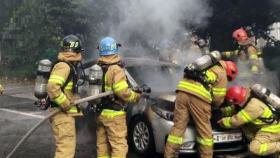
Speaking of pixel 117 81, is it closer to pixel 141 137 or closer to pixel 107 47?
pixel 107 47

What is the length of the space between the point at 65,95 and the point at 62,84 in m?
0.19

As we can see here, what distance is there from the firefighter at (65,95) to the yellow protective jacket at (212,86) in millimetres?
1487

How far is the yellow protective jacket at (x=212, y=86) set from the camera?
6.72m

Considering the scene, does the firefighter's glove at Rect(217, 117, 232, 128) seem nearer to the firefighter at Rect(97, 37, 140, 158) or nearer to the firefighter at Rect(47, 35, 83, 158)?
the firefighter at Rect(97, 37, 140, 158)

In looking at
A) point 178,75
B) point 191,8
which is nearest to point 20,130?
point 178,75

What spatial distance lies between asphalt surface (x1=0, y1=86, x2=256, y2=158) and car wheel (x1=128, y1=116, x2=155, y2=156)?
159 mm

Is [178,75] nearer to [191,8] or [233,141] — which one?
[233,141]

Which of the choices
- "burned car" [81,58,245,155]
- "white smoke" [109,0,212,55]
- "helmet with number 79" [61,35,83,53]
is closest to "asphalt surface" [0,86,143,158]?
"burned car" [81,58,245,155]

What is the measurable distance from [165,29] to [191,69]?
14.8ft

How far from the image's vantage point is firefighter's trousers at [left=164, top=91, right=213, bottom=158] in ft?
22.0

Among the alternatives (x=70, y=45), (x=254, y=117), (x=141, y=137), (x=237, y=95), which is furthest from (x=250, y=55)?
(x=70, y=45)

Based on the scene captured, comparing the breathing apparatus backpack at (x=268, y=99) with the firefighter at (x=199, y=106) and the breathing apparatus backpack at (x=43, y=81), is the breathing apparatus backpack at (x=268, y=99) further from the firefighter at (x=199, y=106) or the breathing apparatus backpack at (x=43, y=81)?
the breathing apparatus backpack at (x=43, y=81)

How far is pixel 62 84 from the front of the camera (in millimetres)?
6316

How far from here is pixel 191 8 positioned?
37.7 ft
